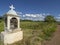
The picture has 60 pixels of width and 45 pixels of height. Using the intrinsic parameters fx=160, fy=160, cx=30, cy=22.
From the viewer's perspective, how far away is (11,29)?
9.07 metres

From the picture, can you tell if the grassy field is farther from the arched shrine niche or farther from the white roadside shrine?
the arched shrine niche

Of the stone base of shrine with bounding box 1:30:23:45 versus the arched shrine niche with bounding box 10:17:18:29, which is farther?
the arched shrine niche with bounding box 10:17:18:29

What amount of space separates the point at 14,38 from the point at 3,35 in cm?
64

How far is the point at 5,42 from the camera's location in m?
8.25

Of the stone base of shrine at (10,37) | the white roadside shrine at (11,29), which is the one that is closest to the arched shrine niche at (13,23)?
the white roadside shrine at (11,29)

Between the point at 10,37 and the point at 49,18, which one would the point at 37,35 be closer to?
the point at 10,37

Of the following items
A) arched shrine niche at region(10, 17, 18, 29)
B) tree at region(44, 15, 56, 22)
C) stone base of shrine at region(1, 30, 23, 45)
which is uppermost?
tree at region(44, 15, 56, 22)

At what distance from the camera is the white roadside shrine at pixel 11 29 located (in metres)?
8.25

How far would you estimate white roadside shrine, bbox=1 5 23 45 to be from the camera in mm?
8250

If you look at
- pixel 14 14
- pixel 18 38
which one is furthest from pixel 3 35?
pixel 14 14

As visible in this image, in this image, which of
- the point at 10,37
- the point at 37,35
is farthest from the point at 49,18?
the point at 10,37

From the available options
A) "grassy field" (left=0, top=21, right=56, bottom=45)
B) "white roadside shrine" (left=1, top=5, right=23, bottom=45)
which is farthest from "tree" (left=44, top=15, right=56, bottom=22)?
"white roadside shrine" (left=1, top=5, right=23, bottom=45)

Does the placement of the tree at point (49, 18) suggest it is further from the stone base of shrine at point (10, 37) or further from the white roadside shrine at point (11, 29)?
the stone base of shrine at point (10, 37)

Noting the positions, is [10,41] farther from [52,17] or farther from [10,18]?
[52,17]
